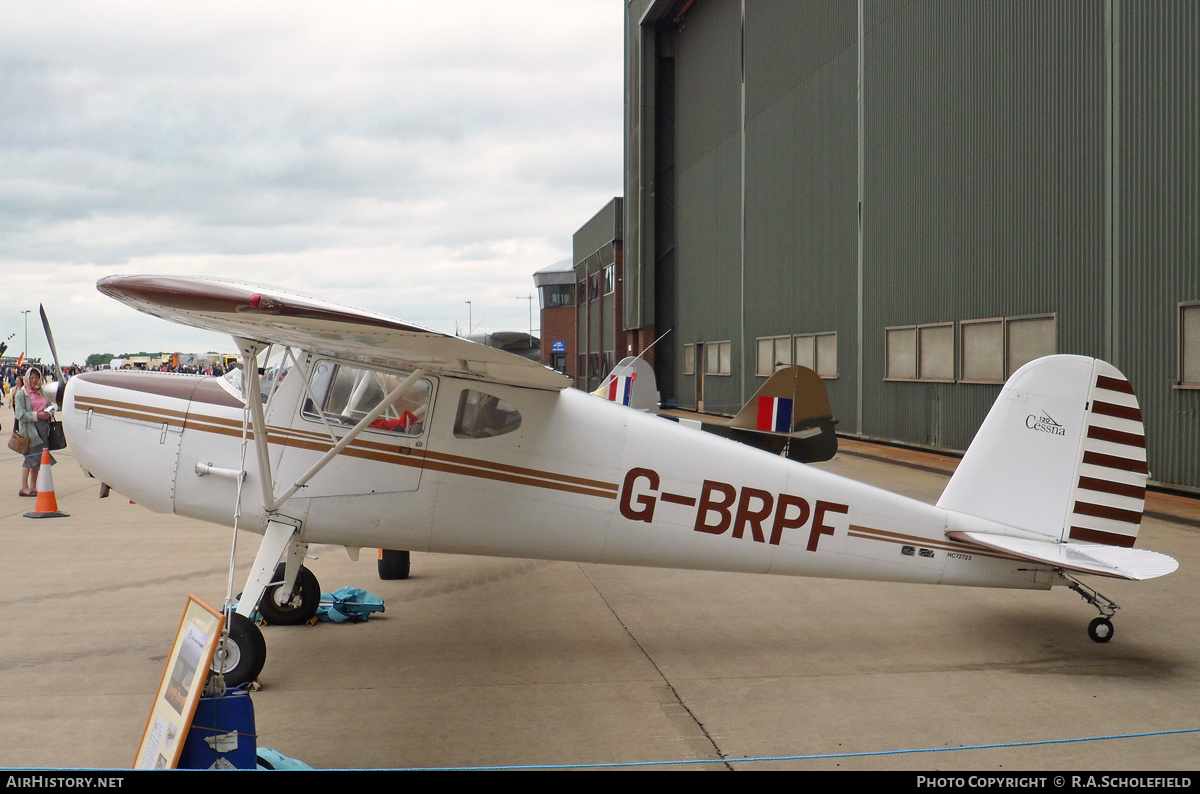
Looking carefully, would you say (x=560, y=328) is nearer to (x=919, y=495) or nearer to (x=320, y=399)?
(x=919, y=495)

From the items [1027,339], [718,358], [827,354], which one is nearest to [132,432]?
[1027,339]

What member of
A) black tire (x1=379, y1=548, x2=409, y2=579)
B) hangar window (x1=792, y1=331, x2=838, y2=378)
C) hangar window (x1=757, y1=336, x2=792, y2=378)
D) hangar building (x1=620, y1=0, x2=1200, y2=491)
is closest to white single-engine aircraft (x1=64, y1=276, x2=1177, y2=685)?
black tire (x1=379, y1=548, x2=409, y2=579)

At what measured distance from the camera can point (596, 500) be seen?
564 cm

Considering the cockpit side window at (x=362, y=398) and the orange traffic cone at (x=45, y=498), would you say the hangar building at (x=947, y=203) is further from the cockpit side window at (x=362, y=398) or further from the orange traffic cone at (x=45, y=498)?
the orange traffic cone at (x=45, y=498)

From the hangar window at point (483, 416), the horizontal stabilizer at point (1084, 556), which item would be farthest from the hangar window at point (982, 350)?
the hangar window at point (483, 416)

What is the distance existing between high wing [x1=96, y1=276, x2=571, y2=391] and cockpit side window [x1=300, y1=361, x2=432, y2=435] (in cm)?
27

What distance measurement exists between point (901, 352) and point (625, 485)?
619 inches

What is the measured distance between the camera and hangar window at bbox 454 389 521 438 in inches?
223

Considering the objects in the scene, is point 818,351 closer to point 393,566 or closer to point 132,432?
point 393,566

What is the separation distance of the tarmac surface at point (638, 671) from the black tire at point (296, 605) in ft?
0.27

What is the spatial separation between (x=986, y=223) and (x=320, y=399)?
14.7m

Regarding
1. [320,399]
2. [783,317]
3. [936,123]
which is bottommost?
[320,399]
